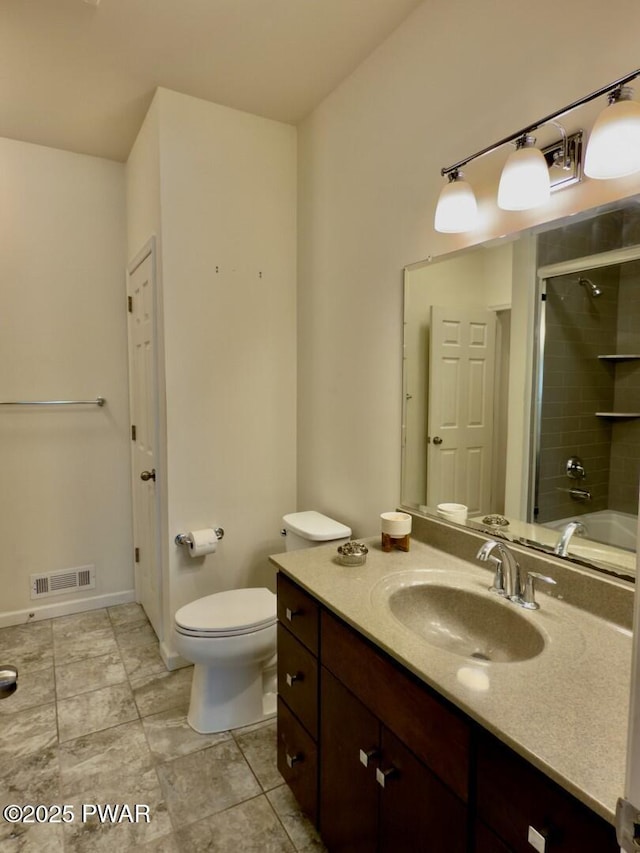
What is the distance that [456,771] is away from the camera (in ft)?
3.03

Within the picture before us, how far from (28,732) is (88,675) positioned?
1.30 feet

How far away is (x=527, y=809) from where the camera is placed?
0.79 metres

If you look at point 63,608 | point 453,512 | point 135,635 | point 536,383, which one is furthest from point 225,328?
point 63,608

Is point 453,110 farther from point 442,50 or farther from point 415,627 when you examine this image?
point 415,627

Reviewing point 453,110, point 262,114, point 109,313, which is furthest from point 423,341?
point 109,313

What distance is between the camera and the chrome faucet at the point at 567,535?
4.25ft

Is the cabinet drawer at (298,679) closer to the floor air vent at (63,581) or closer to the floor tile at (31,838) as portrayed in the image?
the floor tile at (31,838)

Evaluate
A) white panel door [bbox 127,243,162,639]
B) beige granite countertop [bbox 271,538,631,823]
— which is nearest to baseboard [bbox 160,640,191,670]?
white panel door [bbox 127,243,162,639]

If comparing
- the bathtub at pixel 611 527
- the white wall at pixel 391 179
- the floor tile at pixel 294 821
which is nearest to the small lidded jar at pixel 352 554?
the white wall at pixel 391 179

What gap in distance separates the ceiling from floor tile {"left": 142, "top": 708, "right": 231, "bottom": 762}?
8.97 ft

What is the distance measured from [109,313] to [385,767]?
2837 millimetres

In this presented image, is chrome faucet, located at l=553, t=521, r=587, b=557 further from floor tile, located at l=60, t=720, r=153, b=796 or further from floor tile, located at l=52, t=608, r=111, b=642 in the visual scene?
floor tile, located at l=52, t=608, r=111, b=642

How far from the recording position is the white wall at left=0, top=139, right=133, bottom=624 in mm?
2797

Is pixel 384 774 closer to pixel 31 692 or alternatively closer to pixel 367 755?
pixel 367 755
